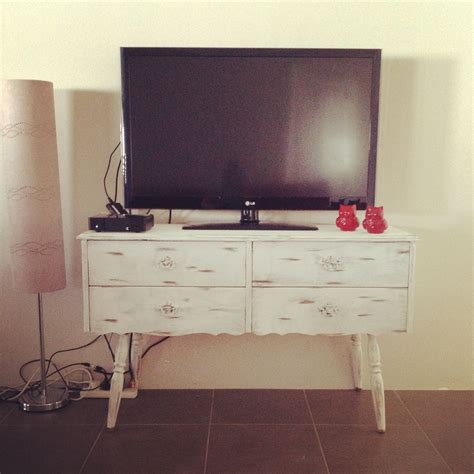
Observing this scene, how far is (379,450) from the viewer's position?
6.15 ft

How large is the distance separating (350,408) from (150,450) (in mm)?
825

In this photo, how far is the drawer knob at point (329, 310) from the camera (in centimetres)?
190

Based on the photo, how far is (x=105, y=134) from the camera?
2230 mm

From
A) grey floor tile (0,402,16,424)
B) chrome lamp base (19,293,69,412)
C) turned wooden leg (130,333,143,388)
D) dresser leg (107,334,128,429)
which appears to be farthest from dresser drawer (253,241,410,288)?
grey floor tile (0,402,16,424)

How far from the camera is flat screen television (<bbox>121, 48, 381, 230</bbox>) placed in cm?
202

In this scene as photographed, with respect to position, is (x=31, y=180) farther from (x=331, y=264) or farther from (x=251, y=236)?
(x=331, y=264)

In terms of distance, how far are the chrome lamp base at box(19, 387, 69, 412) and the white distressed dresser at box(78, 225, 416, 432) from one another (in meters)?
0.49

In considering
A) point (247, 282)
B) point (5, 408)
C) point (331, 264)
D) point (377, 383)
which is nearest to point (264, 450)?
point (377, 383)

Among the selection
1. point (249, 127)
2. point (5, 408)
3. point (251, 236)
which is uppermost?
point (249, 127)

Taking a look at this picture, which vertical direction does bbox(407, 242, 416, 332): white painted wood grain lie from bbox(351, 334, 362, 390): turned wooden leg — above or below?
above

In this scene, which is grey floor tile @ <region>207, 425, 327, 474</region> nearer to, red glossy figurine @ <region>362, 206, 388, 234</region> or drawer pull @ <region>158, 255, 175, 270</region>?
drawer pull @ <region>158, 255, 175, 270</region>

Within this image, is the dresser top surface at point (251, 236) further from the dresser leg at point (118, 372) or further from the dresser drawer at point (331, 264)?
the dresser leg at point (118, 372)

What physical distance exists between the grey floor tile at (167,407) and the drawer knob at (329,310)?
0.63 meters

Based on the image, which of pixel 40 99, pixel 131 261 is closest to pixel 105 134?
pixel 40 99
